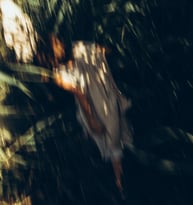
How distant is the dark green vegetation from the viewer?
3.78 ft

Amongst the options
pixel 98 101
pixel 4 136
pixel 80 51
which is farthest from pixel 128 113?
pixel 4 136

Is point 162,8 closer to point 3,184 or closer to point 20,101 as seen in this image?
point 20,101

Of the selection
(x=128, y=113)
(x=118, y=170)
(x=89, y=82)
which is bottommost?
(x=118, y=170)

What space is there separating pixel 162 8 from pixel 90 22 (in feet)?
0.65


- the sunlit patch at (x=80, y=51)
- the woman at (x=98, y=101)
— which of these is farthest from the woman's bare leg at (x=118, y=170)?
the sunlit patch at (x=80, y=51)

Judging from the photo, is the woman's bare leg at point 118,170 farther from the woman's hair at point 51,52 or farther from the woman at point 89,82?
the woman's hair at point 51,52

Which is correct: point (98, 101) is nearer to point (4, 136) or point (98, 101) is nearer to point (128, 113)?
point (128, 113)

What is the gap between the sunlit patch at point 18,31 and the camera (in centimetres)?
122

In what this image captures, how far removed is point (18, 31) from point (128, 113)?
345 millimetres

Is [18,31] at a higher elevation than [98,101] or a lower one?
higher

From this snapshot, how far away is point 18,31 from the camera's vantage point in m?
1.21

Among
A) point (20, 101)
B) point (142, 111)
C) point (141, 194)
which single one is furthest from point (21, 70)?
point (141, 194)

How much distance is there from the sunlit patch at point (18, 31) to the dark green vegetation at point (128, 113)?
1.3 inches

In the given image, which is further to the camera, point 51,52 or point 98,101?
point 51,52
